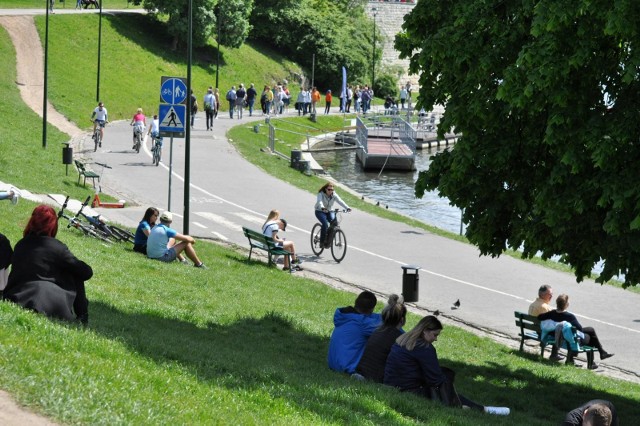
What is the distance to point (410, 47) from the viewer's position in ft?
49.6

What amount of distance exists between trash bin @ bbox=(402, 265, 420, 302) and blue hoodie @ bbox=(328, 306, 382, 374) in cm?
906

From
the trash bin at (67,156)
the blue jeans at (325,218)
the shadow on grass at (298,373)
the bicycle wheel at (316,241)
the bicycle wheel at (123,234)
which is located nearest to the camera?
the shadow on grass at (298,373)

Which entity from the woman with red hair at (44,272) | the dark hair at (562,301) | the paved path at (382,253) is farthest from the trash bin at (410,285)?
the woman with red hair at (44,272)

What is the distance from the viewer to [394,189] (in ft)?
151

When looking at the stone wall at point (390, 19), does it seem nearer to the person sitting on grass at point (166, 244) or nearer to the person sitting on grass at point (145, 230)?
the person sitting on grass at point (145, 230)

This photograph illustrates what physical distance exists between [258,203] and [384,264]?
28.8 feet

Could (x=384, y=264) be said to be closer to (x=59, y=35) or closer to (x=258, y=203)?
(x=258, y=203)

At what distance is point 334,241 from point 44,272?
47.7ft

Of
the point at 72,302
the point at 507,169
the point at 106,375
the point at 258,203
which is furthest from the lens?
the point at 258,203

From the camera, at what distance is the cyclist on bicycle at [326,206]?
2395cm

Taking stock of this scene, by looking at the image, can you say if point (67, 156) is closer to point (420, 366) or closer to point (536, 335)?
point (536, 335)

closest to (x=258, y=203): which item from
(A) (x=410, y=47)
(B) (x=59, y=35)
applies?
(A) (x=410, y=47)

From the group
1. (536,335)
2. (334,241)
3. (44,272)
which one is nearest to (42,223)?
(44,272)

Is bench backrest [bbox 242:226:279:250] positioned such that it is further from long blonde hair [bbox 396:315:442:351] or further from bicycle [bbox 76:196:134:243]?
long blonde hair [bbox 396:315:442:351]
